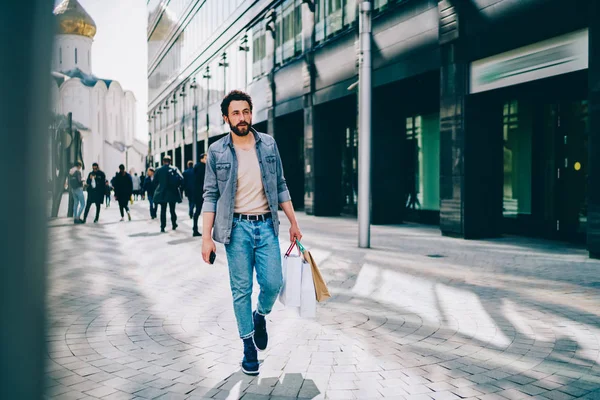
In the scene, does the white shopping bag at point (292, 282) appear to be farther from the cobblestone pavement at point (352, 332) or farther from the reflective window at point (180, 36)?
the reflective window at point (180, 36)

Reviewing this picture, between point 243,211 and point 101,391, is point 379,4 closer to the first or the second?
point 243,211

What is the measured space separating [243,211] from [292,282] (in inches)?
24.1

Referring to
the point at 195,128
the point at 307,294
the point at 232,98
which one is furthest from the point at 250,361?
the point at 195,128

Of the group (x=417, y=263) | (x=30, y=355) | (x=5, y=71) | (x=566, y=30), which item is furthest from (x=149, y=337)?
(x=566, y=30)

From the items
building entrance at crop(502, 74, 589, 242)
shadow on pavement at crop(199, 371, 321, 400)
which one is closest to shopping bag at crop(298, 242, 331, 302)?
shadow on pavement at crop(199, 371, 321, 400)

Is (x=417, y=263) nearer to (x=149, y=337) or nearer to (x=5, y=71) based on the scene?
(x=149, y=337)

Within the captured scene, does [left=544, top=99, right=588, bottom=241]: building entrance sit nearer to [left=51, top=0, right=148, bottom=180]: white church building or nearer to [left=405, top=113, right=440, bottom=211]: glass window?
[left=405, top=113, right=440, bottom=211]: glass window

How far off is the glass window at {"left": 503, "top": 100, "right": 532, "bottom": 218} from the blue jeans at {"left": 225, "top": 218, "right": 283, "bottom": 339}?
9.44 metres

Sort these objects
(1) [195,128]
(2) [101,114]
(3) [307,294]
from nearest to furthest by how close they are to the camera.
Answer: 1. (3) [307,294]
2. (1) [195,128]
3. (2) [101,114]

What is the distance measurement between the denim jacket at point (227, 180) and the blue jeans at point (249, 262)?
0.08 metres

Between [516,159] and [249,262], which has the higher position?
[516,159]

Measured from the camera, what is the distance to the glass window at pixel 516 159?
11805mm

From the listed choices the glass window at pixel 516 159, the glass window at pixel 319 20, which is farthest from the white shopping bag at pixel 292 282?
the glass window at pixel 319 20

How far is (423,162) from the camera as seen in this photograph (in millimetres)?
15672
